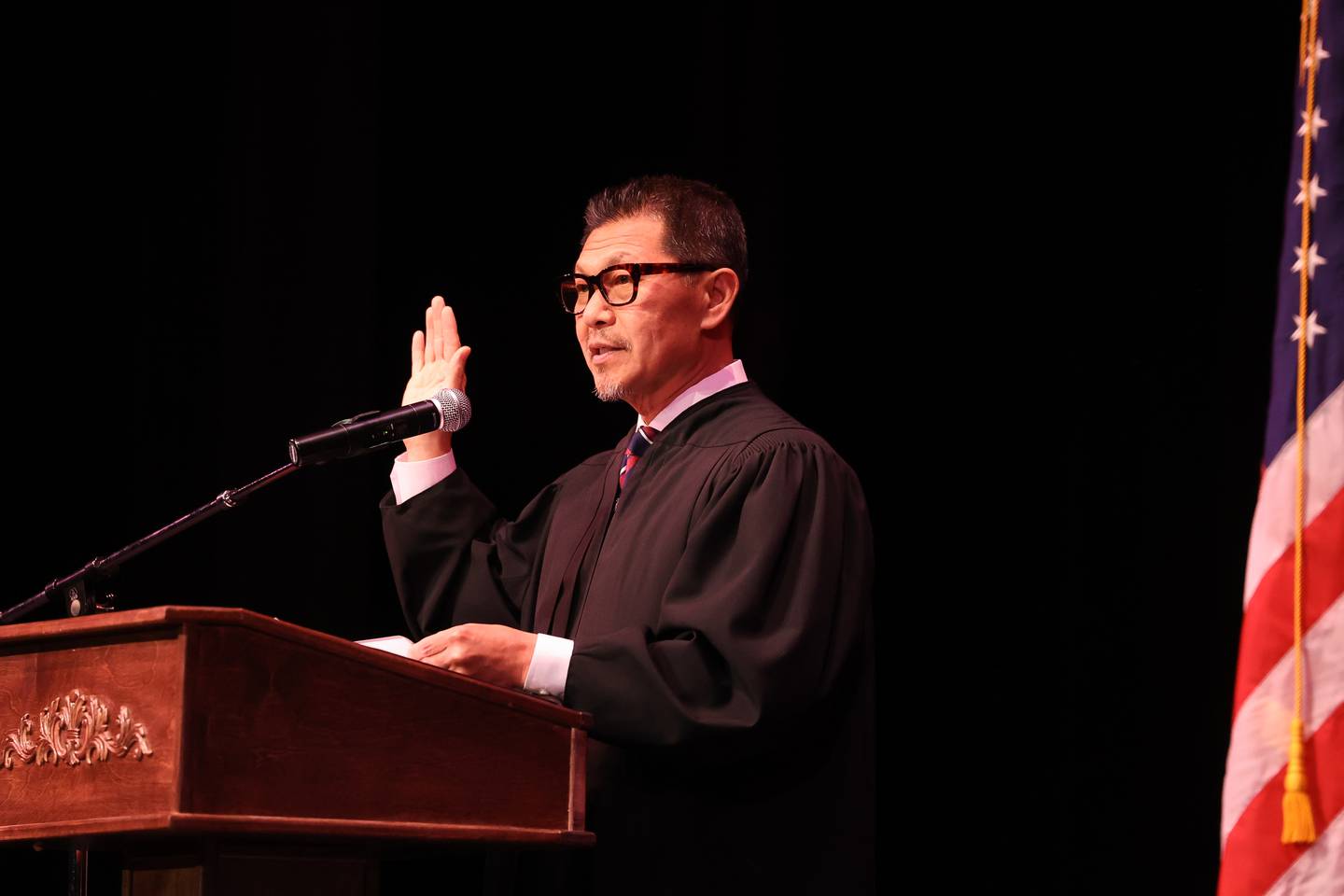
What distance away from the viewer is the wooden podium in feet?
5.19

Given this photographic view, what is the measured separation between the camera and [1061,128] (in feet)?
11.2

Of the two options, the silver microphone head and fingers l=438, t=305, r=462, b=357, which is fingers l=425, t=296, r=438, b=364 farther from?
the silver microphone head

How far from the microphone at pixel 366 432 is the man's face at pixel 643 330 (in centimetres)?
40

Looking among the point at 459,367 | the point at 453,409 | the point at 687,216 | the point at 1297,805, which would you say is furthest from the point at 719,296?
the point at 1297,805

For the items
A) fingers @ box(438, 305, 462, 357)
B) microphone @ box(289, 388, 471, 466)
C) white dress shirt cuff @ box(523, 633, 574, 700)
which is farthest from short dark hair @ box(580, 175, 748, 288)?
white dress shirt cuff @ box(523, 633, 574, 700)

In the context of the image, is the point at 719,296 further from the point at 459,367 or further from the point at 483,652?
the point at 483,652

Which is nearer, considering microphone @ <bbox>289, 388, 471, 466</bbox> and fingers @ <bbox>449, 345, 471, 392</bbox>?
microphone @ <bbox>289, 388, 471, 466</bbox>

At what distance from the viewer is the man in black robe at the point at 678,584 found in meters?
2.22

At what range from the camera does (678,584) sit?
2.38 m

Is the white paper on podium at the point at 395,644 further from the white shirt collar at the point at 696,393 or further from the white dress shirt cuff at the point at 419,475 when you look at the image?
the white shirt collar at the point at 696,393

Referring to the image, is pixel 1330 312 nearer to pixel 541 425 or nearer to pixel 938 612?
pixel 938 612

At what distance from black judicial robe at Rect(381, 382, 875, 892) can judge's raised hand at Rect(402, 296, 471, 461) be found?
1.27 ft

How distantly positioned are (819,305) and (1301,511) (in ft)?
5.20

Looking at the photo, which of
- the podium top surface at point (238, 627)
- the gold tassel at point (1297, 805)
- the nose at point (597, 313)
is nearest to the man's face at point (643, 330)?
the nose at point (597, 313)
